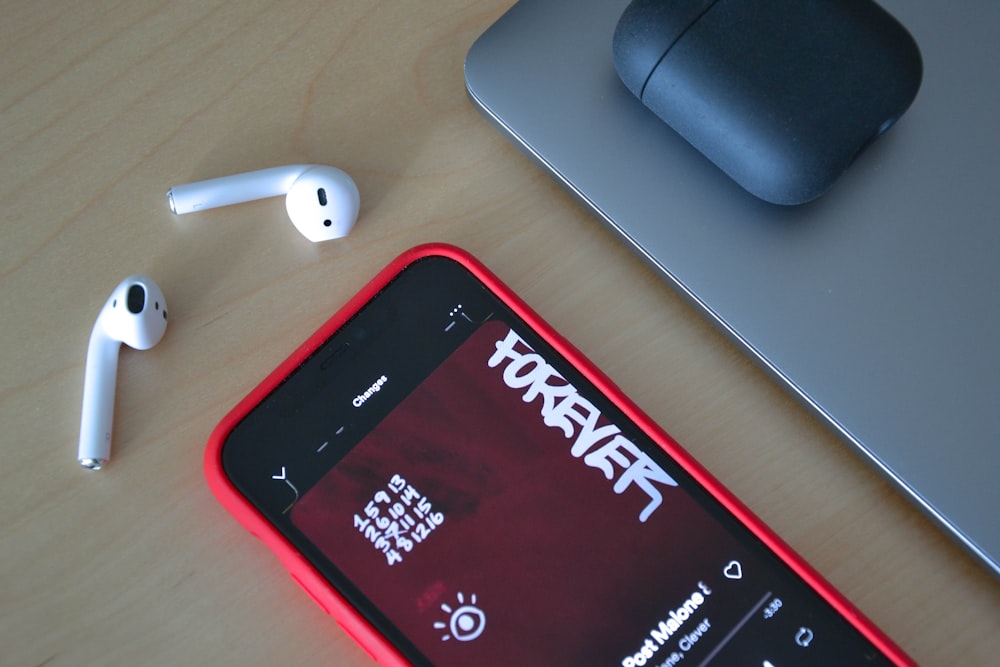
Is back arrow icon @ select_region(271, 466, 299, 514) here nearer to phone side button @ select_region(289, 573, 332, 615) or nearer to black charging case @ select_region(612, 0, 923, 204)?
phone side button @ select_region(289, 573, 332, 615)

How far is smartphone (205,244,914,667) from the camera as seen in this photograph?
0.44 meters

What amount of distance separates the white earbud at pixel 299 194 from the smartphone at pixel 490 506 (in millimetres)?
39

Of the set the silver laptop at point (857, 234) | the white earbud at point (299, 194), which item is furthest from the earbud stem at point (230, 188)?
the silver laptop at point (857, 234)

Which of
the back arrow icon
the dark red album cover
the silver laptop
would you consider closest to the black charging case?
the silver laptop

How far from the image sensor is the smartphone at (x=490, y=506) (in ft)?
1.43

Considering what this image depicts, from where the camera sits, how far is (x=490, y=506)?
45 cm

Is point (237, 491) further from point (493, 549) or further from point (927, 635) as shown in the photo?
point (927, 635)

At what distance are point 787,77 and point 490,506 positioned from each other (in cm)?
24

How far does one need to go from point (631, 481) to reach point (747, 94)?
0.60 ft

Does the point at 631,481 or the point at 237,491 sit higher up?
the point at 237,491

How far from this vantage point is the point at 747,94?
433 mm

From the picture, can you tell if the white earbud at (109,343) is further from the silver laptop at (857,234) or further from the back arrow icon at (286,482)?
the silver laptop at (857,234)

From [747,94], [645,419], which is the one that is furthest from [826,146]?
[645,419]

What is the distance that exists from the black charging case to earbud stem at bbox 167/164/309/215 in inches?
7.7
